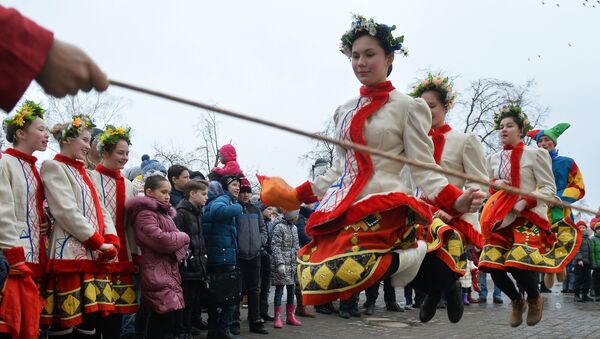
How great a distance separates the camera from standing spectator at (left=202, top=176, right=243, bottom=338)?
8016mm

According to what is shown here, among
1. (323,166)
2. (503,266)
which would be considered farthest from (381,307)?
(503,266)

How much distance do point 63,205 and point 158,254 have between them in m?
1.35

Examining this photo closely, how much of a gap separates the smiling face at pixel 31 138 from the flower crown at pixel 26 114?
0.05m

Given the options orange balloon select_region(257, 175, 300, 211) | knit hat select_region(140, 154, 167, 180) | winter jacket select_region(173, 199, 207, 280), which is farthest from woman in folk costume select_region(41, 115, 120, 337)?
knit hat select_region(140, 154, 167, 180)

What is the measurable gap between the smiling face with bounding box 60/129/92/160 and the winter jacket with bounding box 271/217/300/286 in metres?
4.56

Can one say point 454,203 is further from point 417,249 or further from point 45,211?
point 45,211

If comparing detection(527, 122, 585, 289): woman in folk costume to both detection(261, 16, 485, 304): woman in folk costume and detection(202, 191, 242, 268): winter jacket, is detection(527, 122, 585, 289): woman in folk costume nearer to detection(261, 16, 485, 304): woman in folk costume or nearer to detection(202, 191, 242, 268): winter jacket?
detection(202, 191, 242, 268): winter jacket

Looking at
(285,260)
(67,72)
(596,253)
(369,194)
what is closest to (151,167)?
(285,260)

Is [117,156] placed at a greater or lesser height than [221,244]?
greater

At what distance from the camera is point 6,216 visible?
16.0ft

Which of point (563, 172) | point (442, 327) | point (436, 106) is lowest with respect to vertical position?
point (442, 327)

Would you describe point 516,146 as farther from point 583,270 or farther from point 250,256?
point 583,270

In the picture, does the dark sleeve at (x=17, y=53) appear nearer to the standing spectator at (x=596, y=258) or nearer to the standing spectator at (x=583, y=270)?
the standing spectator at (x=596, y=258)

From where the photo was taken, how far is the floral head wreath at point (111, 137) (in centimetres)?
626
